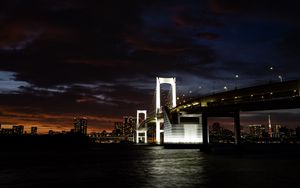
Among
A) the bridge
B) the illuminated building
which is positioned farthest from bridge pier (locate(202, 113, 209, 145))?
the illuminated building

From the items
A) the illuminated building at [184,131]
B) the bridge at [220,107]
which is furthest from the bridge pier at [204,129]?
the illuminated building at [184,131]

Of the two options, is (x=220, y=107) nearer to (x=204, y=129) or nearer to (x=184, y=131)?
(x=204, y=129)

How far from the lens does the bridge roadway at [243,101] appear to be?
52900mm

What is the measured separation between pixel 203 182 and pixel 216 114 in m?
53.6

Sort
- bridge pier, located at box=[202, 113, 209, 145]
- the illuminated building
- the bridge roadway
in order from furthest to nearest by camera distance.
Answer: the illuminated building < bridge pier, located at box=[202, 113, 209, 145] < the bridge roadway

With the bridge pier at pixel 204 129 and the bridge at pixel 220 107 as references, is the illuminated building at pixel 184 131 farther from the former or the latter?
the bridge pier at pixel 204 129

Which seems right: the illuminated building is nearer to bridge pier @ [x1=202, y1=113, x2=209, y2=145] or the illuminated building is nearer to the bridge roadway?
the bridge roadway

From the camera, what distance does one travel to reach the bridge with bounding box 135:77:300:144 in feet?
177

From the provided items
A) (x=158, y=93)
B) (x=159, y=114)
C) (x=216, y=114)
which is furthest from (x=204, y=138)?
(x=158, y=93)

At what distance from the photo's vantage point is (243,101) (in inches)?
2490

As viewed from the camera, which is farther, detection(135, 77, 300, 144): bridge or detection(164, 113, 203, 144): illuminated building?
detection(164, 113, 203, 144): illuminated building

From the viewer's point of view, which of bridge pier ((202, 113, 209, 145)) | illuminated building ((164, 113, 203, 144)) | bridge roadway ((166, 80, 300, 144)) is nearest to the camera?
bridge roadway ((166, 80, 300, 144))

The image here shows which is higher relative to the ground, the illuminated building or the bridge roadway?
the bridge roadway

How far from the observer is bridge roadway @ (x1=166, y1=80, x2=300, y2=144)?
52900 millimetres
